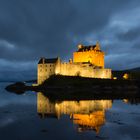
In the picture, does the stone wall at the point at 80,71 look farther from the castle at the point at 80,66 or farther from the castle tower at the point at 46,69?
the castle tower at the point at 46,69

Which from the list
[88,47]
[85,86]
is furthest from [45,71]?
[88,47]

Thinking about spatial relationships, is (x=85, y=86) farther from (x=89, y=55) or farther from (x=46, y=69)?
(x=89, y=55)

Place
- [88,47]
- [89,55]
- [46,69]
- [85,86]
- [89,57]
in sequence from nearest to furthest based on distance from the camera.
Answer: [85,86]
[46,69]
[89,57]
[89,55]
[88,47]

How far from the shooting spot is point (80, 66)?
7781 centimetres

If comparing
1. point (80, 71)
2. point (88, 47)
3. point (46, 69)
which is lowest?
point (80, 71)

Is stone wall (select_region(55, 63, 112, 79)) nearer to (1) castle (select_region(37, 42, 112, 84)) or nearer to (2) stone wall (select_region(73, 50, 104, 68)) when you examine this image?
(1) castle (select_region(37, 42, 112, 84))

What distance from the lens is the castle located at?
236ft

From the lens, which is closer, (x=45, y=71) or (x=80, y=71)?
(x=45, y=71)

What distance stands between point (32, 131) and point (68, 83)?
47.8 m

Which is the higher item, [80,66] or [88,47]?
[88,47]

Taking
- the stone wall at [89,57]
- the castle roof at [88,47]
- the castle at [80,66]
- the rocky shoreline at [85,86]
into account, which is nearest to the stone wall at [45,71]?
the castle at [80,66]

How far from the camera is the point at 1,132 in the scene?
18.9 m

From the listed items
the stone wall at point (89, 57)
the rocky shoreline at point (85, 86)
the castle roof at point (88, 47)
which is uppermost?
the castle roof at point (88, 47)

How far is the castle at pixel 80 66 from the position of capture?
2827 inches
